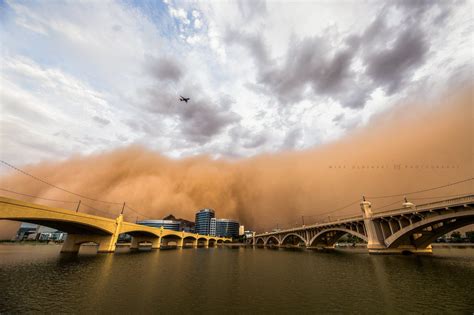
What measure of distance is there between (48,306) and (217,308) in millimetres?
11981

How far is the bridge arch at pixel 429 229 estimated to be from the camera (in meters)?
41.1

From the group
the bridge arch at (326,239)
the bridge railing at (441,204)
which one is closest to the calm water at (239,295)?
the bridge railing at (441,204)

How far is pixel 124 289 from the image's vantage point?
18.5m

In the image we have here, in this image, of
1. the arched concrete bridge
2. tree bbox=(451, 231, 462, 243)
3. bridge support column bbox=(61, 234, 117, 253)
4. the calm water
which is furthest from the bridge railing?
tree bbox=(451, 231, 462, 243)

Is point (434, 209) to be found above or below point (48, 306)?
above

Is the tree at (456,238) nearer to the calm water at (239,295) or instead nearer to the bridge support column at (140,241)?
the calm water at (239,295)

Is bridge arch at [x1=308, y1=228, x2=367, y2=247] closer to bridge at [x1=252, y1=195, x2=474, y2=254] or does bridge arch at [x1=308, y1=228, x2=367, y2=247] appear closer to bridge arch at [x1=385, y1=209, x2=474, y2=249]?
bridge at [x1=252, y1=195, x2=474, y2=254]

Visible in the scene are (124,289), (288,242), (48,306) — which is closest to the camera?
(48,306)

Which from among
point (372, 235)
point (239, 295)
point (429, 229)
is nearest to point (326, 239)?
point (372, 235)

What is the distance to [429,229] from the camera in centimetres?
5609

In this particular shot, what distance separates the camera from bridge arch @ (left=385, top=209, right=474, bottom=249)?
4109 cm

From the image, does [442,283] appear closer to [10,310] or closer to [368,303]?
[368,303]

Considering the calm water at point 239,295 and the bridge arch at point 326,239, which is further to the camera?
the bridge arch at point 326,239

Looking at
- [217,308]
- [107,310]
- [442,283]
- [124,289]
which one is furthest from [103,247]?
[442,283]
